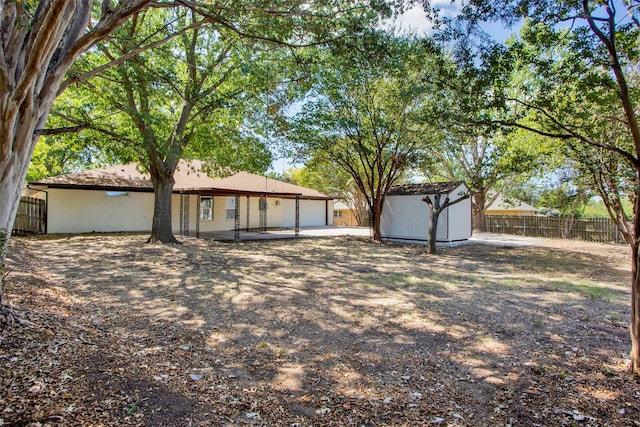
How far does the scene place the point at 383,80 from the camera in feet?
43.1

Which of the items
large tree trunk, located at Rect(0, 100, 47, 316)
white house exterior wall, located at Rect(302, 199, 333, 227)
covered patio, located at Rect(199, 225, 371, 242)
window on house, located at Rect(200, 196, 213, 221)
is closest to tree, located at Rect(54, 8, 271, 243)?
covered patio, located at Rect(199, 225, 371, 242)

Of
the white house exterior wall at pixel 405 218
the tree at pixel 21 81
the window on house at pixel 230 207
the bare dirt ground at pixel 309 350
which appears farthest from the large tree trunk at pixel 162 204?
the white house exterior wall at pixel 405 218

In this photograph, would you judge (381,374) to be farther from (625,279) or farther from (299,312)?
(625,279)

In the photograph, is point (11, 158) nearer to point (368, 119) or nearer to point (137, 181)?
point (368, 119)

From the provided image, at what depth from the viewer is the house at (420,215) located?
49.2 feet

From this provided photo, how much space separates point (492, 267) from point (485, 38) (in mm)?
6973

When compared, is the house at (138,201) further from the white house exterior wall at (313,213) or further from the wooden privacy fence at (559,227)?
the wooden privacy fence at (559,227)

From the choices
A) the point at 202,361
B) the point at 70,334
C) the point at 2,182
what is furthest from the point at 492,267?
the point at 2,182

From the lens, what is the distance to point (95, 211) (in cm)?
1689

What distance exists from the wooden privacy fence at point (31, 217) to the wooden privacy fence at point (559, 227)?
79.9 ft

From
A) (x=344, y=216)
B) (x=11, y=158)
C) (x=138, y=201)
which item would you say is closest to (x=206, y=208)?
(x=138, y=201)

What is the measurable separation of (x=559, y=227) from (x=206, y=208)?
1979 centimetres

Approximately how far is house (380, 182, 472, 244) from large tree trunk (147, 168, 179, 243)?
366 inches

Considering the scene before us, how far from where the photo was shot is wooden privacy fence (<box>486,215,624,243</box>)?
18.6 metres
